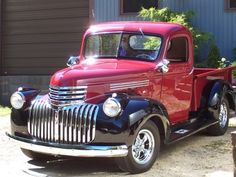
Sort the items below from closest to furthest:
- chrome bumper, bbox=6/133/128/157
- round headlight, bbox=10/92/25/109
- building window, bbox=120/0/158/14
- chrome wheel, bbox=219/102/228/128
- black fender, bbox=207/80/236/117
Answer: chrome bumper, bbox=6/133/128/157 < round headlight, bbox=10/92/25/109 < black fender, bbox=207/80/236/117 < chrome wheel, bbox=219/102/228/128 < building window, bbox=120/0/158/14

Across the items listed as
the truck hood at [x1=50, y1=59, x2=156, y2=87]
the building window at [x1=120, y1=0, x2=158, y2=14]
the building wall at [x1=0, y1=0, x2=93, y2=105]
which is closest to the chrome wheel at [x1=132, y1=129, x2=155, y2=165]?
the truck hood at [x1=50, y1=59, x2=156, y2=87]

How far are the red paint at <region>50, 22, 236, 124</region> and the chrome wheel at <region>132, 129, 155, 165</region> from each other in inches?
27.9

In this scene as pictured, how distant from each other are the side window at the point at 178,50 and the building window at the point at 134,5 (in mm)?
6445

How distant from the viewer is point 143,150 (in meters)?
7.09

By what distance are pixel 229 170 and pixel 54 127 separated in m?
2.40

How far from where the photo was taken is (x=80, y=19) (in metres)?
16.8

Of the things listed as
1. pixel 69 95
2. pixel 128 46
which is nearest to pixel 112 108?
pixel 69 95

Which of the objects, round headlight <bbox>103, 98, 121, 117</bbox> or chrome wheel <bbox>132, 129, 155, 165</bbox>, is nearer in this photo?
round headlight <bbox>103, 98, 121, 117</bbox>

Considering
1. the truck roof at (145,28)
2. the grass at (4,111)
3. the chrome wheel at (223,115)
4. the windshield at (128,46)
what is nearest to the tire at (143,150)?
the windshield at (128,46)

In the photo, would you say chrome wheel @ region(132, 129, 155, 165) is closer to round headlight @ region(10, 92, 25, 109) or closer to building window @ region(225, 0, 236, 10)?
round headlight @ region(10, 92, 25, 109)

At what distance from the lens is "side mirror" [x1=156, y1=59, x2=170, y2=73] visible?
7.82 m

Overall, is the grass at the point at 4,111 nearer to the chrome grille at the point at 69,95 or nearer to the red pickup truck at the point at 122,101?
the red pickup truck at the point at 122,101

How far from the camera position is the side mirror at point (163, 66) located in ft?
25.6

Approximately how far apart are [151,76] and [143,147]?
1149mm
